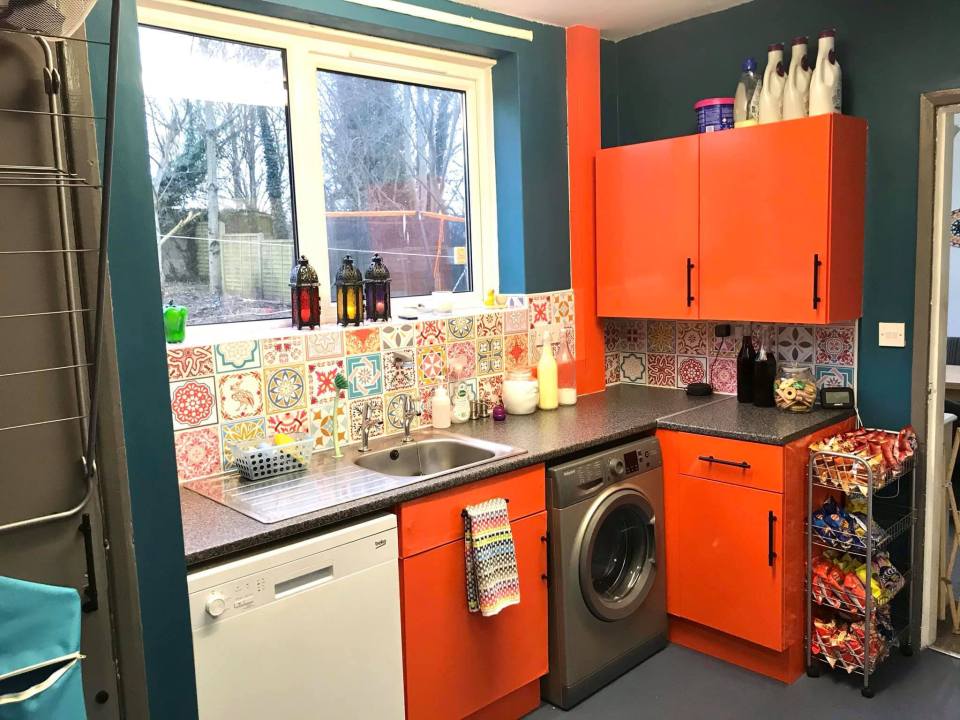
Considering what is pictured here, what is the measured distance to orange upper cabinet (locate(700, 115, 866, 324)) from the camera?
2.77 metres

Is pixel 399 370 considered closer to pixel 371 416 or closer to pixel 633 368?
pixel 371 416

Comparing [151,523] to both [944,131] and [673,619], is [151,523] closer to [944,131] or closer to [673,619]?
[673,619]

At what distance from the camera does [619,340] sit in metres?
3.77

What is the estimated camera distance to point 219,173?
8.51ft

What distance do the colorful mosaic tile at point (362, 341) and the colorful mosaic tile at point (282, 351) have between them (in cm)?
18

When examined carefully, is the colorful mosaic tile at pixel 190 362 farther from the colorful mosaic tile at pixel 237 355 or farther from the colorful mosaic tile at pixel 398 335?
the colorful mosaic tile at pixel 398 335

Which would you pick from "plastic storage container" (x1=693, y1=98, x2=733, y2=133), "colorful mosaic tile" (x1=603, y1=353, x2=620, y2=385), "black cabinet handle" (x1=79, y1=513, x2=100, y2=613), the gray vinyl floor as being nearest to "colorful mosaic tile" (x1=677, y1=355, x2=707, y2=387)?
"colorful mosaic tile" (x1=603, y1=353, x2=620, y2=385)

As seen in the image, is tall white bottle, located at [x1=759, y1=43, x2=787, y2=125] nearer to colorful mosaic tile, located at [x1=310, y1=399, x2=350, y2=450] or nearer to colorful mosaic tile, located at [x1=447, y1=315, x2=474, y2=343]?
colorful mosaic tile, located at [x1=447, y1=315, x2=474, y2=343]

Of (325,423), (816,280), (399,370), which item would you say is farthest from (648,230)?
(325,423)

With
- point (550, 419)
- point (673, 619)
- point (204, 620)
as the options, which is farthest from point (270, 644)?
point (673, 619)

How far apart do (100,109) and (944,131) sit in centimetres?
265

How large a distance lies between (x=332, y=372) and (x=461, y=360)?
Result: 22.9 inches

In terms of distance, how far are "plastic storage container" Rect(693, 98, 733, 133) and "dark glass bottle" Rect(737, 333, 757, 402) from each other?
2.74ft

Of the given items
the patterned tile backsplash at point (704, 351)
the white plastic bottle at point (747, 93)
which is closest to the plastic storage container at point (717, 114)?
the white plastic bottle at point (747, 93)
